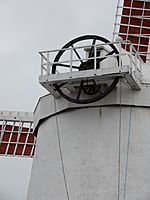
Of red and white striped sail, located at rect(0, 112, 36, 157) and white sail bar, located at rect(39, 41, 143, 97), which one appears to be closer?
white sail bar, located at rect(39, 41, 143, 97)

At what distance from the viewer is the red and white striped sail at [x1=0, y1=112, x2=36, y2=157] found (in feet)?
68.1

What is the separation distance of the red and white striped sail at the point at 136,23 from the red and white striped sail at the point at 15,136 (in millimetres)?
5000

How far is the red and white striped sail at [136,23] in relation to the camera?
17.7m

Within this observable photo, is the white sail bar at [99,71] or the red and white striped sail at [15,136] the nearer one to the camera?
the white sail bar at [99,71]

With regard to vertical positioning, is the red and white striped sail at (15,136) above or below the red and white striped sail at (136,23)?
below

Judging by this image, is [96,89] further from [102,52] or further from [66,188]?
[66,188]

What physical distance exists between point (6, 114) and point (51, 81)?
6.55 m

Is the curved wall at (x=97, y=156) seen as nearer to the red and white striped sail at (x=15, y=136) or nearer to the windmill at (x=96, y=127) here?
the windmill at (x=96, y=127)

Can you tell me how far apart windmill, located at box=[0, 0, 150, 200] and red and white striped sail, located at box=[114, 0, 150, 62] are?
212 centimetres

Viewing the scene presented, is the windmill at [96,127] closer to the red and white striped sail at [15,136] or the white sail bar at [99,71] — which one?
the white sail bar at [99,71]

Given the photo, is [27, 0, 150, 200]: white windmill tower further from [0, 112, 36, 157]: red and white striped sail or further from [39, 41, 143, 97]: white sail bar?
[0, 112, 36, 157]: red and white striped sail

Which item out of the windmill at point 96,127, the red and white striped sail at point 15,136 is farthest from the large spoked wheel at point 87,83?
the red and white striped sail at point 15,136

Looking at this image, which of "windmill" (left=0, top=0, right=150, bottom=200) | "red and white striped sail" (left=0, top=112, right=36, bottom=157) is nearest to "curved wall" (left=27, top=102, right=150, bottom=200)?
"windmill" (left=0, top=0, right=150, bottom=200)

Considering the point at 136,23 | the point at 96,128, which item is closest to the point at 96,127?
the point at 96,128
